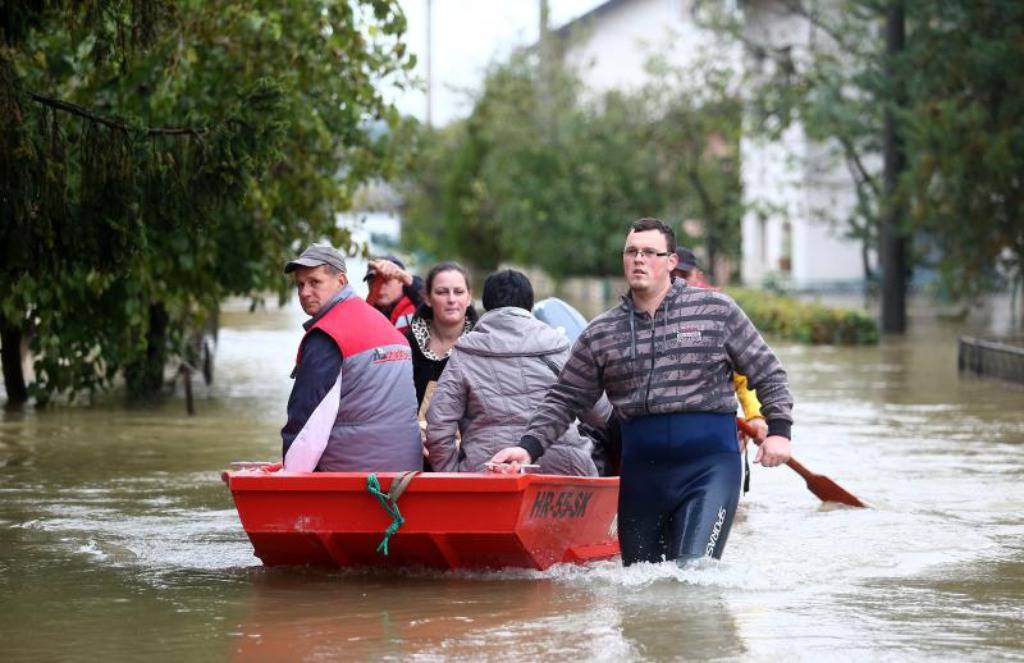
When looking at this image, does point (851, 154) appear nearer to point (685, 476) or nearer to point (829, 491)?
point (829, 491)

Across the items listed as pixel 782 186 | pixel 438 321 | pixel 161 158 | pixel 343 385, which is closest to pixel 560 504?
pixel 343 385

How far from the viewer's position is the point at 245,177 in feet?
40.5

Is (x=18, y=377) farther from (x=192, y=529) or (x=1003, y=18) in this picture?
(x=1003, y=18)

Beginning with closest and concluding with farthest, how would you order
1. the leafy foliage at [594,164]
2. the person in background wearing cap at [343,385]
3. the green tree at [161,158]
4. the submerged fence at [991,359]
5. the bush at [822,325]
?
the person in background wearing cap at [343,385] < the green tree at [161,158] < the submerged fence at [991,359] < the bush at [822,325] < the leafy foliage at [594,164]

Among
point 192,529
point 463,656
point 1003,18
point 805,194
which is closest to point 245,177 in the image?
point 192,529

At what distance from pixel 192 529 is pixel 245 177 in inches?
87.0

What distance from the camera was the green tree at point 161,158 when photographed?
12.0m

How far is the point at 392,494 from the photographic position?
9.44 m

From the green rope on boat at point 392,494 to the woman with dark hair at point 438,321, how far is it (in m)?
1.48

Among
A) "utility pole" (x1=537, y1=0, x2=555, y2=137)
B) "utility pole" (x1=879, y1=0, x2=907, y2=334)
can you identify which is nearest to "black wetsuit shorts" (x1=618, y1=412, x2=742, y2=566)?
"utility pole" (x1=879, y1=0, x2=907, y2=334)

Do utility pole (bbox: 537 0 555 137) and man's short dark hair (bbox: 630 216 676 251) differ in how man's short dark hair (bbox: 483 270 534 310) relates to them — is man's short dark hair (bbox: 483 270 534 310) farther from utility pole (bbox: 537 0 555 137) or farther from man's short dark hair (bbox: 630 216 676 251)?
utility pole (bbox: 537 0 555 137)

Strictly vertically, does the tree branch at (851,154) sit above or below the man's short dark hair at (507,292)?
above

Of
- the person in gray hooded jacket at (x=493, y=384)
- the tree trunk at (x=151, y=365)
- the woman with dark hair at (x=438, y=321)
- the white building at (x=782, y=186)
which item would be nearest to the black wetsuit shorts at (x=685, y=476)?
the person in gray hooded jacket at (x=493, y=384)

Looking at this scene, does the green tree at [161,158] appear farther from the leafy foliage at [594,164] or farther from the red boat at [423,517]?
the leafy foliage at [594,164]
